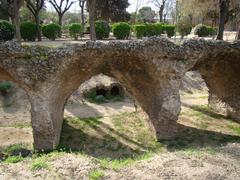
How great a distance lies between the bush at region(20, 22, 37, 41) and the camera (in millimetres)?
33250

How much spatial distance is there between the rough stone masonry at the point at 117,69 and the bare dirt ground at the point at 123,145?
3.57ft

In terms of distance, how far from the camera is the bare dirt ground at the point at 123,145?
9648 mm

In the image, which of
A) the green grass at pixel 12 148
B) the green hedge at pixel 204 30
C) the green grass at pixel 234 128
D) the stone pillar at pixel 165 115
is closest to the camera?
the green grass at pixel 12 148

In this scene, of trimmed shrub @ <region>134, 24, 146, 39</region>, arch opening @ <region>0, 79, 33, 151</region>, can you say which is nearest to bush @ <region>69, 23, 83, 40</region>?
trimmed shrub @ <region>134, 24, 146, 39</region>

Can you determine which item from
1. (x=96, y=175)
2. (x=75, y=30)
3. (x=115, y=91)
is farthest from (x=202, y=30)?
(x=96, y=175)

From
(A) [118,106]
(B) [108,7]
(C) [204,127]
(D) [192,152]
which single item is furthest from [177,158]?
(B) [108,7]

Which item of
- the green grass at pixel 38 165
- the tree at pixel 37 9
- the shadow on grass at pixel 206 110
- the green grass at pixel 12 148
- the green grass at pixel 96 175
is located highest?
the tree at pixel 37 9

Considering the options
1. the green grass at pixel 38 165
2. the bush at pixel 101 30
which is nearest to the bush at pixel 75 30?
the bush at pixel 101 30

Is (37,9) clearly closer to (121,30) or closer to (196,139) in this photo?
(121,30)

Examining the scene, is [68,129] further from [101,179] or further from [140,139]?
[101,179]

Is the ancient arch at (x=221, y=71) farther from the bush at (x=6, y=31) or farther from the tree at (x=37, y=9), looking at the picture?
the tree at (x=37, y=9)

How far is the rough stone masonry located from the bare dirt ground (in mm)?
1089

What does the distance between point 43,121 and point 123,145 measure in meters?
3.42

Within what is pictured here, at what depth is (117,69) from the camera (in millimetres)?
16031
